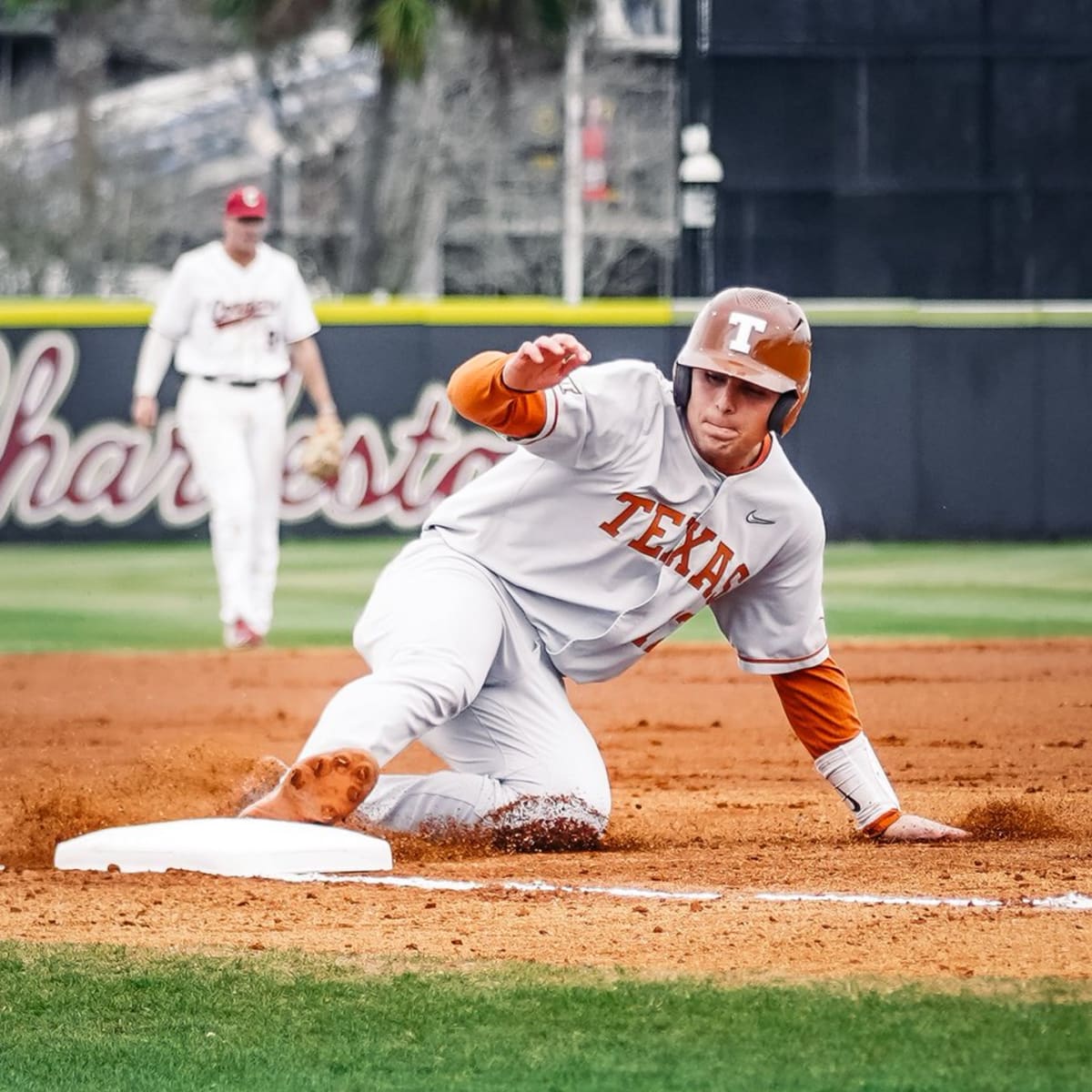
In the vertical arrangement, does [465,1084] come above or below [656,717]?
above

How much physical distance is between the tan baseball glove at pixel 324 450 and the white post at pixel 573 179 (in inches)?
624

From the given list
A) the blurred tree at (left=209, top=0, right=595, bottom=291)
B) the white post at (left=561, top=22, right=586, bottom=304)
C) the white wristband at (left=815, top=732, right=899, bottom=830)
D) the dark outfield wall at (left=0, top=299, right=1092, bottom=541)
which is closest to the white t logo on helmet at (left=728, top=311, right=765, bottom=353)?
the white wristband at (left=815, top=732, right=899, bottom=830)

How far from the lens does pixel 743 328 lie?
15.0 feet

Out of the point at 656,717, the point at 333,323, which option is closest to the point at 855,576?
the point at 333,323

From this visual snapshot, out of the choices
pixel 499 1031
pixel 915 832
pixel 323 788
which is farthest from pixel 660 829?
pixel 499 1031

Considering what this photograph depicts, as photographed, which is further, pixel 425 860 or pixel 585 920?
pixel 425 860

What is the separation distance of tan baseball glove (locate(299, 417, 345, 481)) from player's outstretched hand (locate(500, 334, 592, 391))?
18.2ft

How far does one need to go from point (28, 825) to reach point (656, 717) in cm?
349

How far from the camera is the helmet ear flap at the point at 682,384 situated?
4.68m

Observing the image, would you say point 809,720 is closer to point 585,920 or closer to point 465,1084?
point 585,920

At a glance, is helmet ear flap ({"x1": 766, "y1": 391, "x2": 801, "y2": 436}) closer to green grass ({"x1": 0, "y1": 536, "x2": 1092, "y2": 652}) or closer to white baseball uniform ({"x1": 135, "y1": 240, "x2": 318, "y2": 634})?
white baseball uniform ({"x1": 135, "y1": 240, "x2": 318, "y2": 634})

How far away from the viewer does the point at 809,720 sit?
513 centimetres

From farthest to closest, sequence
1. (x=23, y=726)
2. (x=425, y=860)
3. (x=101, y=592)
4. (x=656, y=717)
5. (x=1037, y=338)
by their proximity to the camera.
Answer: (x=1037, y=338) → (x=101, y=592) → (x=656, y=717) → (x=23, y=726) → (x=425, y=860)

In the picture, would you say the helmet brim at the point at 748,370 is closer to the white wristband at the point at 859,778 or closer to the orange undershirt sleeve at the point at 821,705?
the orange undershirt sleeve at the point at 821,705
